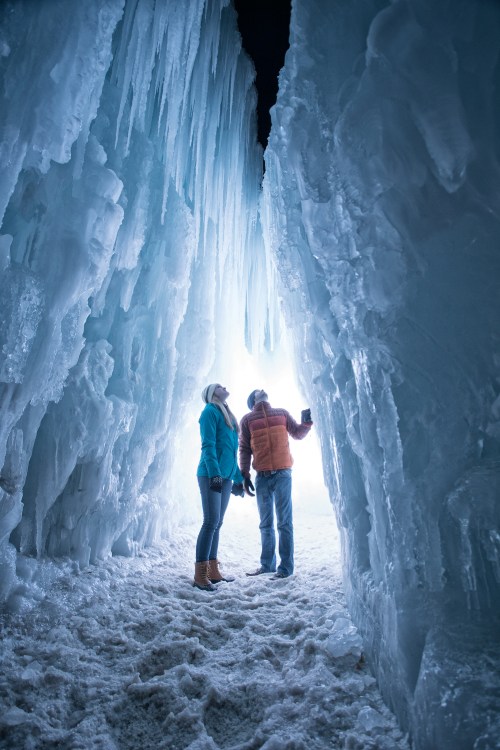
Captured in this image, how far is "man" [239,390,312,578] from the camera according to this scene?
3.61m

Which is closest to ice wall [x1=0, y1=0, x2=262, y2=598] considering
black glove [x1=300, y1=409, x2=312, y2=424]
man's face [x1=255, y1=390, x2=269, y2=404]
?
man's face [x1=255, y1=390, x2=269, y2=404]

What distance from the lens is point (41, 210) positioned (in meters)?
3.04

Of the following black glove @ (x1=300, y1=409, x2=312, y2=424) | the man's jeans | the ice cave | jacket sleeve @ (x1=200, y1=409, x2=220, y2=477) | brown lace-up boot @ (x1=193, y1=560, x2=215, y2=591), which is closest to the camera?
the ice cave

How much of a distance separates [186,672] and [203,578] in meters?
1.32

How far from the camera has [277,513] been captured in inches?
145

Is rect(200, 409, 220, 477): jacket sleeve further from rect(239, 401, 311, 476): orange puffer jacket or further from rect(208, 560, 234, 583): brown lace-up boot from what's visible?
rect(208, 560, 234, 583): brown lace-up boot

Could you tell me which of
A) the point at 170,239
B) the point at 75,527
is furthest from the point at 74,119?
the point at 75,527

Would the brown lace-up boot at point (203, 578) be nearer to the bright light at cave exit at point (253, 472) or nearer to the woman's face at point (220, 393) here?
the woman's face at point (220, 393)

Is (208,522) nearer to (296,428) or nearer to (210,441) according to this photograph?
(210,441)

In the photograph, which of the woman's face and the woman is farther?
the woman's face

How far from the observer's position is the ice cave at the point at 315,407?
151 centimetres

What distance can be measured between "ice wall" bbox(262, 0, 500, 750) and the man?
3.46ft

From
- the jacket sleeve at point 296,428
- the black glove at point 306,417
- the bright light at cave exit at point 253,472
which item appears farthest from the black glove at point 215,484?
the bright light at cave exit at point 253,472

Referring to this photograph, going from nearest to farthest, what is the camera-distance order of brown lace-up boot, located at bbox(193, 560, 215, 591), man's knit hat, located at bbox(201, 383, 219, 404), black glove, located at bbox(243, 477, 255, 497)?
1. brown lace-up boot, located at bbox(193, 560, 215, 591)
2. man's knit hat, located at bbox(201, 383, 219, 404)
3. black glove, located at bbox(243, 477, 255, 497)
